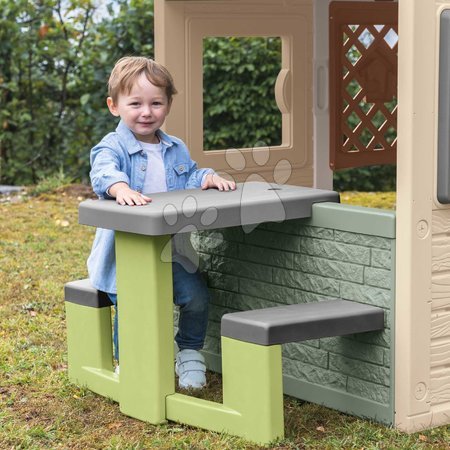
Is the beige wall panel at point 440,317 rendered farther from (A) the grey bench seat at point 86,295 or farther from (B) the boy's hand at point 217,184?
(A) the grey bench seat at point 86,295

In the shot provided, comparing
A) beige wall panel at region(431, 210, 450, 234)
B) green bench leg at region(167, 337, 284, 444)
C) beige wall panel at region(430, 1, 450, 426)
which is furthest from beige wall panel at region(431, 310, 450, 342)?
green bench leg at region(167, 337, 284, 444)

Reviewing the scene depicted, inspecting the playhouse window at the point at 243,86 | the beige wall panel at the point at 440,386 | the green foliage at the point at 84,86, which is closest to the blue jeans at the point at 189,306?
the beige wall panel at the point at 440,386

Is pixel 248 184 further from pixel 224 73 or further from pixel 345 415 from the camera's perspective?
pixel 224 73

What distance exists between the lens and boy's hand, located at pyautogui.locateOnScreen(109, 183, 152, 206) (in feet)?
10.4

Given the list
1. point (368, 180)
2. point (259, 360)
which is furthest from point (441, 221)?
point (368, 180)

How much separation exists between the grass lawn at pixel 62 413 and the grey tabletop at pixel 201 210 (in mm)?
617

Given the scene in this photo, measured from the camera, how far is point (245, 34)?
4562 millimetres

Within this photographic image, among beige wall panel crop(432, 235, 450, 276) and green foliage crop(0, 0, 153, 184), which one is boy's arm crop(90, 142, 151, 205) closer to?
beige wall panel crop(432, 235, 450, 276)

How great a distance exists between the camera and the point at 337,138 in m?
A: 4.89

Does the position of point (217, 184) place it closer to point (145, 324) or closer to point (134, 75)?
point (134, 75)

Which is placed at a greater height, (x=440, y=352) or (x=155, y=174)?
(x=155, y=174)

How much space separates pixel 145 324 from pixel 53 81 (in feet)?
19.1

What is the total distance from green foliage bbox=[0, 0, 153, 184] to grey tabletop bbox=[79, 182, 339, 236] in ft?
16.2

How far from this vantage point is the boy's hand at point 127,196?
318cm
